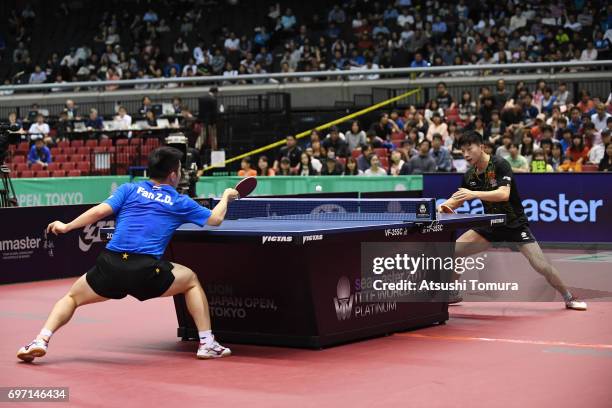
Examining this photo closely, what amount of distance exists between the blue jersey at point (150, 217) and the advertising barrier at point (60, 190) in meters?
12.5

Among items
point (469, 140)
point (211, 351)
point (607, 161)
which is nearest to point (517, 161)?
point (607, 161)

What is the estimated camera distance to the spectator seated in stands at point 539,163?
18.8m

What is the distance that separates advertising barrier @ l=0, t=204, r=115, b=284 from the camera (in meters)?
14.4

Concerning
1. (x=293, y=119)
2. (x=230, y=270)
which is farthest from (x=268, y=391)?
(x=293, y=119)

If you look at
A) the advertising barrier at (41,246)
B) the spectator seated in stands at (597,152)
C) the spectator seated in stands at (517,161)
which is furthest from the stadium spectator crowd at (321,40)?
the advertising barrier at (41,246)

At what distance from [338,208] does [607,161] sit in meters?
8.49

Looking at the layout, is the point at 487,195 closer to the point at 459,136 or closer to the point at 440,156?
the point at 459,136

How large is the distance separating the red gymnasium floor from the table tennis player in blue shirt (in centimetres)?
32

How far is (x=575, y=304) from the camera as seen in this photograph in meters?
11.1

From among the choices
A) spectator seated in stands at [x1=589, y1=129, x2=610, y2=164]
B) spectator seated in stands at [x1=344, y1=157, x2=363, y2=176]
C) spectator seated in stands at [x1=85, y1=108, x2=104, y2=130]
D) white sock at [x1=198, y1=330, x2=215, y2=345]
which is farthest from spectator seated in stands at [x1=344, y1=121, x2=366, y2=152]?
white sock at [x1=198, y1=330, x2=215, y2=345]

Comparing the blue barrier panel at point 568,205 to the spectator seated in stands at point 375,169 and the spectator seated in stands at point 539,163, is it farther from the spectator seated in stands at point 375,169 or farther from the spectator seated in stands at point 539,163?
the spectator seated in stands at point 375,169

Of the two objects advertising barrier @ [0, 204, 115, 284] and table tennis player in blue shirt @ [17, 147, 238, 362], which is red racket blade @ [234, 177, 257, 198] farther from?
advertising barrier @ [0, 204, 115, 284]

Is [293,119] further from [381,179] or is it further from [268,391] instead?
[268,391]

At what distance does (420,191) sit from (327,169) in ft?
7.17
